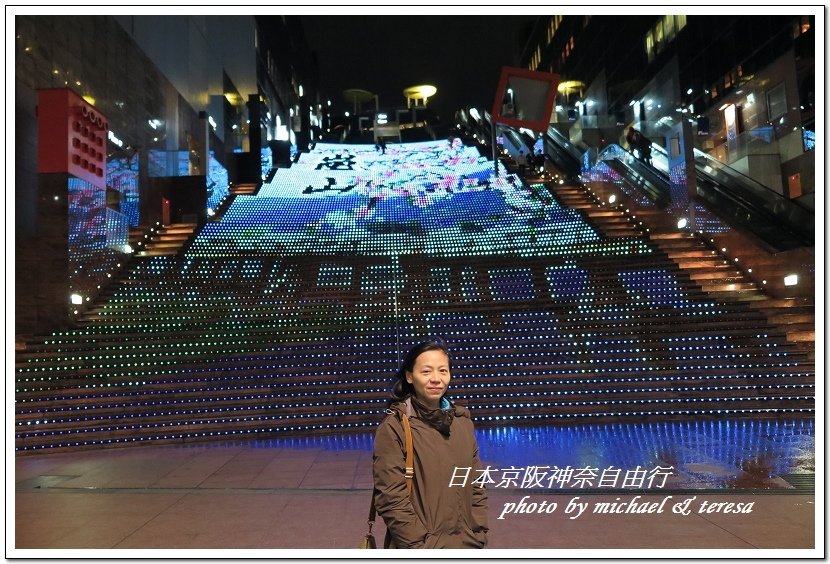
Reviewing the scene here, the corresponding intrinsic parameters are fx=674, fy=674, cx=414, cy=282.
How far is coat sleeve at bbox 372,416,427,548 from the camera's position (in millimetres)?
1910

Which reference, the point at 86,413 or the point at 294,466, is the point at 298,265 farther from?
the point at 294,466

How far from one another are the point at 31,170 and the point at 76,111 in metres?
1.10

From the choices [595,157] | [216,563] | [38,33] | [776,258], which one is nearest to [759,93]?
A: [595,157]

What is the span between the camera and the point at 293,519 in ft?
13.0

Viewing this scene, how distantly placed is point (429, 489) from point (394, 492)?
0.14 m

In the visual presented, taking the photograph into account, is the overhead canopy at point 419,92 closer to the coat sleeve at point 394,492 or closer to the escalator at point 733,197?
the escalator at point 733,197

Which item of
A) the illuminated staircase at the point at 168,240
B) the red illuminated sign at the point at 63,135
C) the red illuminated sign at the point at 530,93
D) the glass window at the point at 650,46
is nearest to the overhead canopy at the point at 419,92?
the glass window at the point at 650,46

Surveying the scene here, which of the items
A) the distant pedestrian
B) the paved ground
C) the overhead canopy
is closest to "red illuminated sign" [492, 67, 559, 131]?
the distant pedestrian

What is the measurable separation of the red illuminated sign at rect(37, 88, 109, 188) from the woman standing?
9.17 m

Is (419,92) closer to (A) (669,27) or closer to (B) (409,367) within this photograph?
(A) (669,27)

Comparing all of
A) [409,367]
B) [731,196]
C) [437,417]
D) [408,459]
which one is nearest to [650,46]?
[731,196]

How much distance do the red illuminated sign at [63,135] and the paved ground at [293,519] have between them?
→ 558 cm

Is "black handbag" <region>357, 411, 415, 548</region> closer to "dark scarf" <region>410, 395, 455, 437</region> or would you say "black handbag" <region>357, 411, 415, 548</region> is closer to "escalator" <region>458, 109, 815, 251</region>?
"dark scarf" <region>410, 395, 455, 437</region>

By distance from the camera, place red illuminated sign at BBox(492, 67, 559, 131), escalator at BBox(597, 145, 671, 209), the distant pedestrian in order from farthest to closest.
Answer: the distant pedestrian
red illuminated sign at BBox(492, 67, 559, 131)
escalator at BBox(597, 145, 671, 209)
